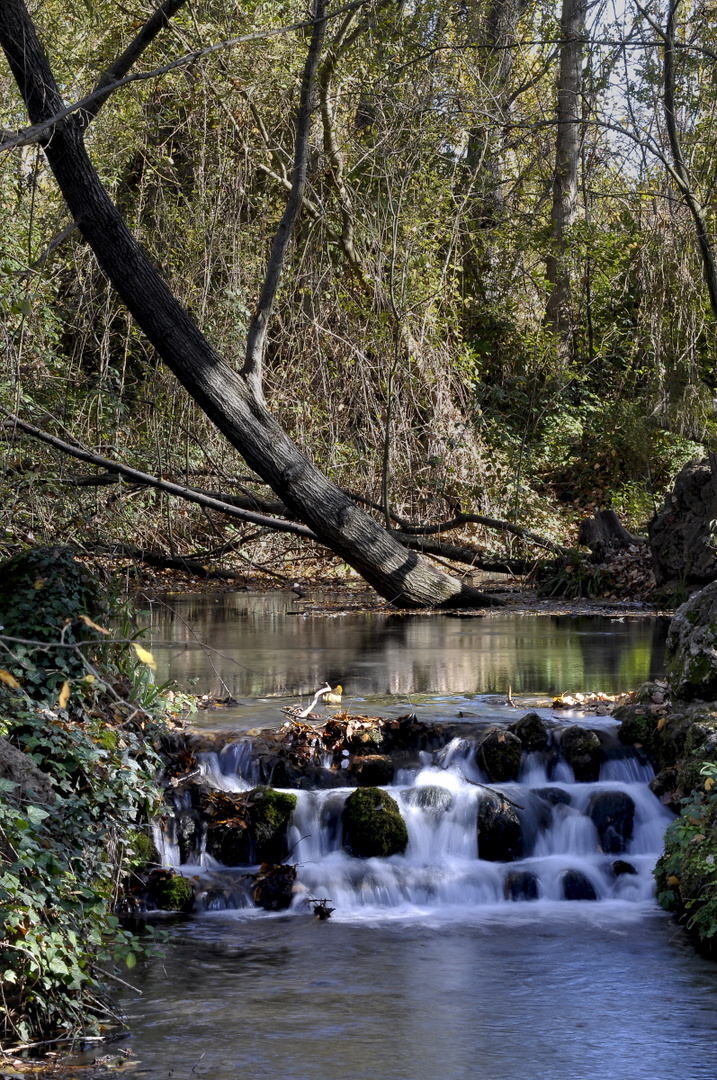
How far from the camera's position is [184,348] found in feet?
42.1

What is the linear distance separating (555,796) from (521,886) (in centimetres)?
78

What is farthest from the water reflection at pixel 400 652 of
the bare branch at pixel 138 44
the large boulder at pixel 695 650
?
the bare branch at pixel 138 44

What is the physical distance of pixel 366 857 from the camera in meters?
7.16

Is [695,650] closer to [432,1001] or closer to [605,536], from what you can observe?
[432,1001]

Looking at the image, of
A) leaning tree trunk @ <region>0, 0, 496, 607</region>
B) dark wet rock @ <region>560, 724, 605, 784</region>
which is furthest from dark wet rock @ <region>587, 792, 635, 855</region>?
leaning tree trunk @ <region>0, 0, 496, 607</region>

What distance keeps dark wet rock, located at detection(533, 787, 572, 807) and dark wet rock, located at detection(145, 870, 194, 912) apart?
2388 millimetres

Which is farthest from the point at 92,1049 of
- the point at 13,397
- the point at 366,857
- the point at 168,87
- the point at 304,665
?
the point at 168,87

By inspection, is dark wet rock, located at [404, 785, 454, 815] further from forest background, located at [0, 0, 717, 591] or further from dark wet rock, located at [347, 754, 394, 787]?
forest background, located at [0, 0, 717, 591]

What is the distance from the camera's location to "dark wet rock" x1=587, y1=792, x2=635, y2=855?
7345 millimetres

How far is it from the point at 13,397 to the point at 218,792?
7239 millimetres

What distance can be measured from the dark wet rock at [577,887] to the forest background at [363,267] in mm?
7465

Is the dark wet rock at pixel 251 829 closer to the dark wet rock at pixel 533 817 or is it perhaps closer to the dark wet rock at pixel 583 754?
the dark wet rock at pixel 533 817

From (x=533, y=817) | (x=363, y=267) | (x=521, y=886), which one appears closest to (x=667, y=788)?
(x=533, y=817)

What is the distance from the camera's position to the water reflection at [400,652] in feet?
33.6
